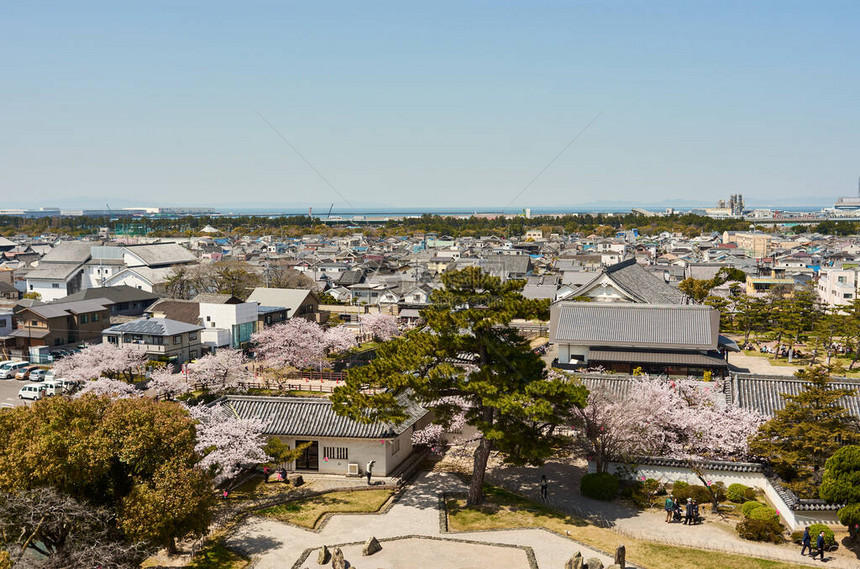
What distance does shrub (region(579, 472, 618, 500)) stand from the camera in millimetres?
21891

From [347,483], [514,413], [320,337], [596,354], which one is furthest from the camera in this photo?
[320,337]

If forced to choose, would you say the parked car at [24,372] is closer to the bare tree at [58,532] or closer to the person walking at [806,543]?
the bare tree at [58,532]

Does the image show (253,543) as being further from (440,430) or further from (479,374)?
(440,430)

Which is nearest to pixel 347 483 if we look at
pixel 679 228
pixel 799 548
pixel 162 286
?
pixel 799 548

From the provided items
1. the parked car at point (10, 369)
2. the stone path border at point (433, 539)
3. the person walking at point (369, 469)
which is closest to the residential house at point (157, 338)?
the parked car at point (10, 369)

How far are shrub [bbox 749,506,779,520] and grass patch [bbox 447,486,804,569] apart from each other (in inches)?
82.1

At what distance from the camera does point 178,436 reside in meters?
16.0

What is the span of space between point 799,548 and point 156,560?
57.2ft

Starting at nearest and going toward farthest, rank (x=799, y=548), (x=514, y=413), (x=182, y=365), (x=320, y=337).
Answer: (x=799, y=548)
(x=514, y=413)
(x=182, y=365)
(x=320, y=337)

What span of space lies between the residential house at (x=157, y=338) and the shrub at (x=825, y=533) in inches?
1289

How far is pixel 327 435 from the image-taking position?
23484mm

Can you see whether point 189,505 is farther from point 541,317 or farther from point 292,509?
point 541,317

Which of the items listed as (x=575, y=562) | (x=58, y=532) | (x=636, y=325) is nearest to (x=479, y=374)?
(x=575, y=562)

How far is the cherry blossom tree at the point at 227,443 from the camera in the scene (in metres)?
20.6
